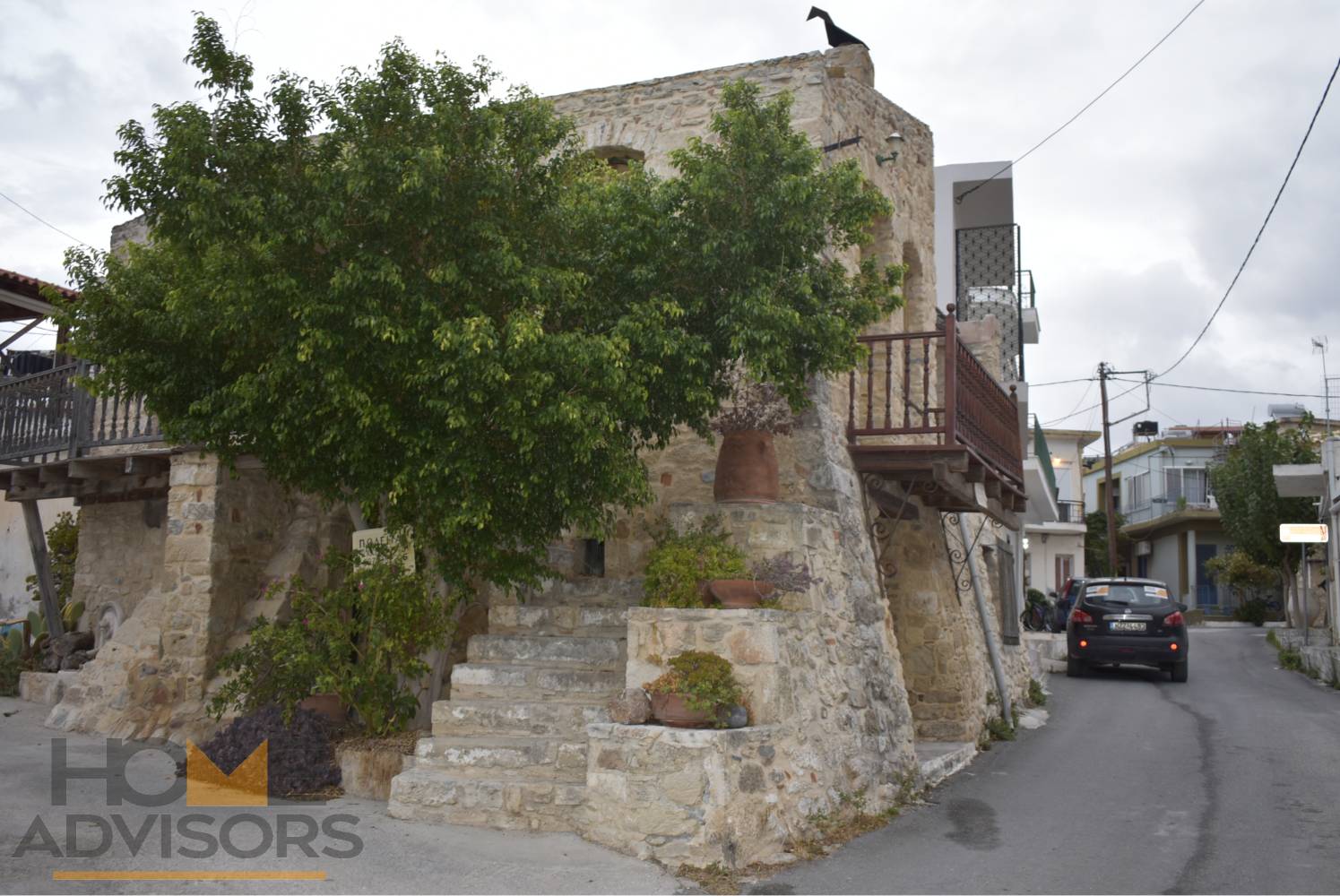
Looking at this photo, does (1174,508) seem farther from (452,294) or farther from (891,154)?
(452,294)

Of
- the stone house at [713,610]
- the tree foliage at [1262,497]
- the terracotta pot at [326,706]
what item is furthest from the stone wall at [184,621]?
the tree foliage at [1262,497]

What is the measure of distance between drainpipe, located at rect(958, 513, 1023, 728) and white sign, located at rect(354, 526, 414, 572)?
637 cm

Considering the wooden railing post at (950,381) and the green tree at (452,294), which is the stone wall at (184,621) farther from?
the wooden railing post at (950,381)

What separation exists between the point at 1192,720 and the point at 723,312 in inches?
326

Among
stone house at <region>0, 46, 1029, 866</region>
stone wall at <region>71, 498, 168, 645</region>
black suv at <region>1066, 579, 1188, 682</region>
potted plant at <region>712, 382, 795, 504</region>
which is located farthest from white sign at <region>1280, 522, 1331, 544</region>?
stone wall at <region>71, 498, 168, 645</region>

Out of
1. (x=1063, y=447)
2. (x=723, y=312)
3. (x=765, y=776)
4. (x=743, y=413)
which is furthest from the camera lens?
(x=1063, y=447)

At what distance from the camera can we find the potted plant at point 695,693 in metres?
6.14

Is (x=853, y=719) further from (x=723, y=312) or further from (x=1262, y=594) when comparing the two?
(x=1262, y=594)

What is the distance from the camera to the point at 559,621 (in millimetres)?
8102

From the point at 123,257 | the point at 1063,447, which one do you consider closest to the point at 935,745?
the point at 123,257

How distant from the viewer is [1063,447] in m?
37.4

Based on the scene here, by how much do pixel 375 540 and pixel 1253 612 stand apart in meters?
29.7

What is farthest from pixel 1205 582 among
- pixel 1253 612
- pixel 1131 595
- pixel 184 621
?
pixel 184 621

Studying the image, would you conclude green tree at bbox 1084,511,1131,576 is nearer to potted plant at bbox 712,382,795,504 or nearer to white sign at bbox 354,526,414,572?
potted plant at bbox 712,382,795,504
